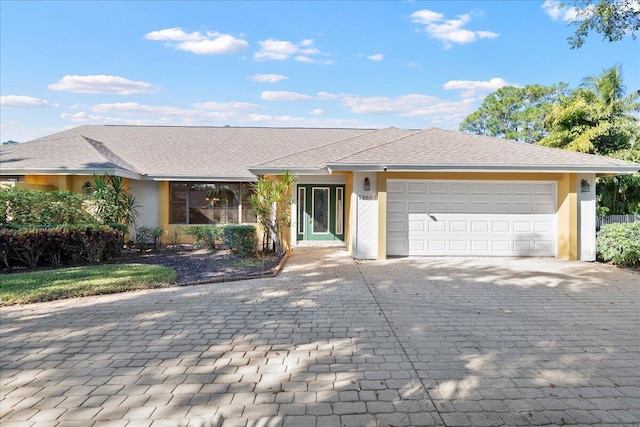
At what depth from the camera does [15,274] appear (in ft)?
26.9

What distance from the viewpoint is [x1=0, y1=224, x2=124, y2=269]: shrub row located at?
28.7ft

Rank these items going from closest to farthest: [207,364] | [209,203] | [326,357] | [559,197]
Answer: [207,364]
[326,357]
[559,197]
[209,203]

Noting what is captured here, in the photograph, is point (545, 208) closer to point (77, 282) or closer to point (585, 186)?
point (585, 186)

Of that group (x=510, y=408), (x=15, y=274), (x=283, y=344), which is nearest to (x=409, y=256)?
(x=283, y=344)

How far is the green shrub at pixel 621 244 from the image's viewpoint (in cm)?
929

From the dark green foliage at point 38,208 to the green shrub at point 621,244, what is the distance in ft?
47.9

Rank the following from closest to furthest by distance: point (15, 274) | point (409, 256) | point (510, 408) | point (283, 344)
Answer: point (510, 408)
point (283, 344)
point (15, 274)
point (409, 256)

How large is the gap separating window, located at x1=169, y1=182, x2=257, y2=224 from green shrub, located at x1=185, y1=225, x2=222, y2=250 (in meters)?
0.77

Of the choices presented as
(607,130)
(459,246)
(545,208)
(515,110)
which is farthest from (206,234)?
(515,110)

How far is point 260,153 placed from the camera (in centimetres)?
1594

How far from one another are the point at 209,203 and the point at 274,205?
14.0ft

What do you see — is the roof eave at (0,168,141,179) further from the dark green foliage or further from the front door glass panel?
the front door glass panel

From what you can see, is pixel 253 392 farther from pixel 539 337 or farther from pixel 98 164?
pixel 98 164

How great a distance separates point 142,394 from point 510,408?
311 centimetres
